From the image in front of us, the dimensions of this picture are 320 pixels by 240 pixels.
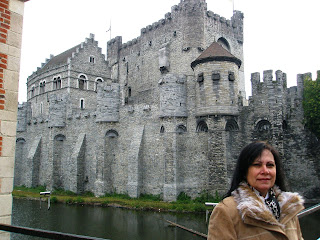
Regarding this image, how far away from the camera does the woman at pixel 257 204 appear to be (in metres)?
2.44

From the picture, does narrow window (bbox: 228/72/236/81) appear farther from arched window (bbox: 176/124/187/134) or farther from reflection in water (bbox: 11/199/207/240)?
reflection in water (bbox: 11/199/207/240)

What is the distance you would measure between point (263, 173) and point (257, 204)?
0.31 meters

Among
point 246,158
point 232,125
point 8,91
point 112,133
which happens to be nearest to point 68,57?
point 112,133

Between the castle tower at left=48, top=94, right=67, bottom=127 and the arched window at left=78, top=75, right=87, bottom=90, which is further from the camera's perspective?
the arched window at left=78, top=75, right=87, bottom=90

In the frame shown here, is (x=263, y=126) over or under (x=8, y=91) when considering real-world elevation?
over

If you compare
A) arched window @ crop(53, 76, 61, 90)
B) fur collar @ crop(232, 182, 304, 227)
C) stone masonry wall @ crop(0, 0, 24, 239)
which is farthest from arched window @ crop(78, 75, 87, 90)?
fur collar @ crop(232, 182, 304, 227)

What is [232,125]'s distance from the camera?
2258 centimetres

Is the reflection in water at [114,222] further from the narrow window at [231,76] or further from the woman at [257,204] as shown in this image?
the woman at [257,204]

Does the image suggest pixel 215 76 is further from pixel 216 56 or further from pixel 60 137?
pixel 60 137

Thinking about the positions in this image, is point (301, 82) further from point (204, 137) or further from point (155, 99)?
point (155, 99)

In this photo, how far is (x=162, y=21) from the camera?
32.2 meters

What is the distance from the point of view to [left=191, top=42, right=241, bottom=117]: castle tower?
864 inches

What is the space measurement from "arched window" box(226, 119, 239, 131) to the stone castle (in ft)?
0.31

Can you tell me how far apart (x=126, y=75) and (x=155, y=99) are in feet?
22.8
